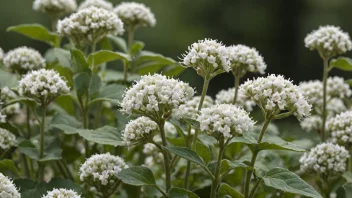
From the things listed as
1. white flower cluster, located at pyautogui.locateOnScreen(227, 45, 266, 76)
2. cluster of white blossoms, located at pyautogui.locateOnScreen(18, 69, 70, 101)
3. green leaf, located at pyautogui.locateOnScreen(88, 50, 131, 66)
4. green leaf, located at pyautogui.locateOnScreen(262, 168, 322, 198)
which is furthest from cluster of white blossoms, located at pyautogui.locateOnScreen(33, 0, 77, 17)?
green leaf, located at pyautogui.locateOnScreen(262, 168, 322, 198)

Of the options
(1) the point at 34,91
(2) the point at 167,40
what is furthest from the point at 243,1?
(1) the point at 34,91

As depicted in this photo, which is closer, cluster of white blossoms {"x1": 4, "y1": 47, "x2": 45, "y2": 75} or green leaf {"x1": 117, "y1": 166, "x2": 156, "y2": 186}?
green leaf {"x1": 117, "y1": 166, "x2": 156, "y2": 186}

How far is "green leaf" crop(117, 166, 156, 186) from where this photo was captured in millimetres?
1579

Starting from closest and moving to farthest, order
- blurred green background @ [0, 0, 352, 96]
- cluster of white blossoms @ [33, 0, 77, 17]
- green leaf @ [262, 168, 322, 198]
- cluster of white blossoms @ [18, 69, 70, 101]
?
green leaf @ [262, 168, 322, 198] < cluster of white blossoms @ [18, 69, 70, 101] < cluster of white blossoms @ [33, 0, 77, 17] < blurred green background @ [0, 0, 352, 96]

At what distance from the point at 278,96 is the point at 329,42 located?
2.65ft

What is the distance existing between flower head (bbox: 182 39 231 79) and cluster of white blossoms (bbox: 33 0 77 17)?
40.7 inches

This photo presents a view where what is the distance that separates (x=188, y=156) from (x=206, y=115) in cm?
11

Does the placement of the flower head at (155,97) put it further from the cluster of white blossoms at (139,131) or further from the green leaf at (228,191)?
the green leaf at (228,191)

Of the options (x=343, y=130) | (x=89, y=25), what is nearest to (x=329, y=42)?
(x=343, y=130)

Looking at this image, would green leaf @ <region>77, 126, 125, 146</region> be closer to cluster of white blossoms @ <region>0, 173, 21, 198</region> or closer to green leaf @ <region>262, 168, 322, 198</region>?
cluster of white blossoms @ <region>0, 173, 21, 198</region>

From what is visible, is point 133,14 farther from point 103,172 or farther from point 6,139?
point 103,172

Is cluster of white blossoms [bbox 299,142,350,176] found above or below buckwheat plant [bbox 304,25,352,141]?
below

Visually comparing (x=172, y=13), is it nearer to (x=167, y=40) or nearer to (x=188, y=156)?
(x=167, y=40)

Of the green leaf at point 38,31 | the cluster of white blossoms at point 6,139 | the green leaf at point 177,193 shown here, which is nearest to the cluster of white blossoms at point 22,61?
the green leaf at point 38,31
